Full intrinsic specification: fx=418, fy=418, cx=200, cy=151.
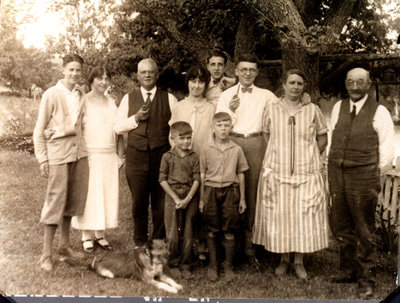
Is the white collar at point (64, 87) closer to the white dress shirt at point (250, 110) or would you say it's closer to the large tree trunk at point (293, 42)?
the white dress shirt at point (250, 110)

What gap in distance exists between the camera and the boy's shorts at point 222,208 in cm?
321

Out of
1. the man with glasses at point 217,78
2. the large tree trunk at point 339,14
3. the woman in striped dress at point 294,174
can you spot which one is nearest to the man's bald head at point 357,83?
the woman in striped dress at point 294,174

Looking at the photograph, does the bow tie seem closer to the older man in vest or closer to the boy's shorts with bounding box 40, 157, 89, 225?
the older man in vest

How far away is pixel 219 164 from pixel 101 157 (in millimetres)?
975

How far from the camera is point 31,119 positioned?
11.3 feet

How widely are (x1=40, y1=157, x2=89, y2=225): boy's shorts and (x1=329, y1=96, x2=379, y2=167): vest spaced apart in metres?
2.03

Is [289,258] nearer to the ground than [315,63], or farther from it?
nearer to the ground

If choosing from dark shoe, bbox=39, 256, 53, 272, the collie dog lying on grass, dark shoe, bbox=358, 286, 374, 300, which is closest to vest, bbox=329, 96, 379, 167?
dark shoe, bbox=358, 286, 374, 300

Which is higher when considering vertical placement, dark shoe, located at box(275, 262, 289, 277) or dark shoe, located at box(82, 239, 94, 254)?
dark shoe, located at box(82, 239, 94, 254)

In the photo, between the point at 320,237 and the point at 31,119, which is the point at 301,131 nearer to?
the point at 320,237

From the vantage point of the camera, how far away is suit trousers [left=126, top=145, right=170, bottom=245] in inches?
132

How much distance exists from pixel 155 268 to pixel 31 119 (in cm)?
158

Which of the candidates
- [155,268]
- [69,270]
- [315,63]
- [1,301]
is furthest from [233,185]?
[1,301]

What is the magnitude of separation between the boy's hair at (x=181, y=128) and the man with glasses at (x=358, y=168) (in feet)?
3.75
